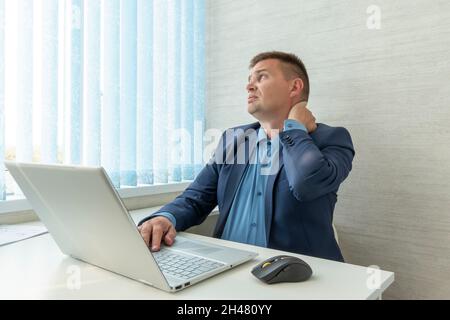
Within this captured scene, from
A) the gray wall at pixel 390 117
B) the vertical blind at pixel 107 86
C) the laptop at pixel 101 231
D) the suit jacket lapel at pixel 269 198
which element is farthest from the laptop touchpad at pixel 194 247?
the gray wall at pixel 390 117

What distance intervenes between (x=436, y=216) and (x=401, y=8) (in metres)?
0.77

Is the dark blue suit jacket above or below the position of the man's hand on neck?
below

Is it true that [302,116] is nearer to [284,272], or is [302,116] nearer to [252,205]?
[252,205]

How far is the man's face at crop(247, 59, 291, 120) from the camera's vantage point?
1346mm

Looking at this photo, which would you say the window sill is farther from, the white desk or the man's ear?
the man's ear

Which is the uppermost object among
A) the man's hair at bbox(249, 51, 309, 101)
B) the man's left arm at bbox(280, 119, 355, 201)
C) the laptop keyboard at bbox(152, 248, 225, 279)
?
the man's hair at bbox(249, 51, 309, 101)

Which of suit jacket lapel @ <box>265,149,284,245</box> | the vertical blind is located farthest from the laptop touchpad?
the vertical blind

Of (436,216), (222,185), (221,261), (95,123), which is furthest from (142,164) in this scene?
(436,216)

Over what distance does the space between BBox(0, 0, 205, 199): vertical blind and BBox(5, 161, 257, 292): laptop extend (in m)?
0.60

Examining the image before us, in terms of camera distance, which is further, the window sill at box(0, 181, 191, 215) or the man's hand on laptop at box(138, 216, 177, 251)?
the window sill at box(0, 181, 191, 215)

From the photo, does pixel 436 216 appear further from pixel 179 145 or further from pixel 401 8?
pixel 179 145

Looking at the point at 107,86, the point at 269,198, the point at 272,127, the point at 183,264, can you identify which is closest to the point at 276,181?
the point at 269,198

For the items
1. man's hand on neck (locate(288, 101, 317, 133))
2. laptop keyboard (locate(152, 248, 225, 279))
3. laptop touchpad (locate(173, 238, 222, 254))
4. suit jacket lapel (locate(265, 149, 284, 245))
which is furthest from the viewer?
man's hand on neck (locate(288, 101, 317, 133))
